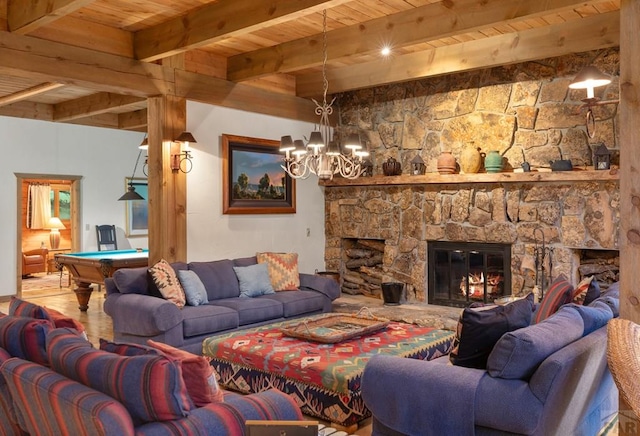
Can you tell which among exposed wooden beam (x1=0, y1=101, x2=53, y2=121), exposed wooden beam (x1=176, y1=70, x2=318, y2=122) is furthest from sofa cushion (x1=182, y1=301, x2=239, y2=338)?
exposed wooden beam (x1=0, y1=101, x2=53, y2=121)

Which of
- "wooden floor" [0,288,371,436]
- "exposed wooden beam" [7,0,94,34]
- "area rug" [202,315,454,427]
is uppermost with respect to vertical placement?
"exposed wooden beam" [7,0,94,34]

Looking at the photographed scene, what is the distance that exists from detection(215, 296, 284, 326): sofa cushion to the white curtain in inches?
A: 310

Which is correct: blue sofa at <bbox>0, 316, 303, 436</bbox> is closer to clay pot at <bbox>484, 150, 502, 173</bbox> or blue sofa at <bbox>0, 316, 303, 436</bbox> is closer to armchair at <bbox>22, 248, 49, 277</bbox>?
clay pot at <bbox>484, 150, 502, 173</bbox>

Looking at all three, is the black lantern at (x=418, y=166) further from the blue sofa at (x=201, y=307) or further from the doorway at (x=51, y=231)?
the doorway at (x=51, y=231)

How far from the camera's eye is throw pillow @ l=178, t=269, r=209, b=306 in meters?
5.39

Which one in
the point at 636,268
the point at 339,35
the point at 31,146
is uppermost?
the point at 339,35

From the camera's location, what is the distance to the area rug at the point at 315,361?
11.5 ft

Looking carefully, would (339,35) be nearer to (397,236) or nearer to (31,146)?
(397,236)

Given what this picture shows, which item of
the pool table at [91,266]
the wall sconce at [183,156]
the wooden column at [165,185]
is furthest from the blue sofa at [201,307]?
the pool table at [91,266]

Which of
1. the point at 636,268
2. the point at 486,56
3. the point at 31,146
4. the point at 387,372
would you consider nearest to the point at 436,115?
the point at 486,56

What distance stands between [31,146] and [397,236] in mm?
6198

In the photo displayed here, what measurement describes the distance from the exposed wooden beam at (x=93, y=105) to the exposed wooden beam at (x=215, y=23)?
195 centimetres

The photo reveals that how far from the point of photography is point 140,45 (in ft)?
18.5

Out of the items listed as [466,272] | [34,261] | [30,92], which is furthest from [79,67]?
[34,261]
